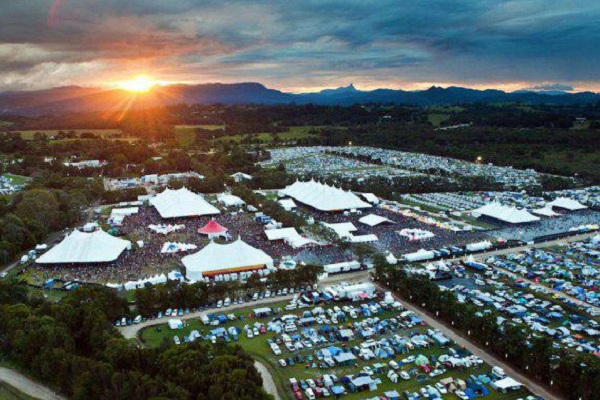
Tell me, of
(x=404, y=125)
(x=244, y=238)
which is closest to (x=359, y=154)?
(x=404, y=125)

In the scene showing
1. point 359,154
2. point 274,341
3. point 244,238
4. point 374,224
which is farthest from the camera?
point 359,154

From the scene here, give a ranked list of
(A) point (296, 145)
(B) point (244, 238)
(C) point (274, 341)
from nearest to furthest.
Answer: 1. (C) point (274, 341)
2. (B) point (244, 238)
3. (A) point (296, 145)

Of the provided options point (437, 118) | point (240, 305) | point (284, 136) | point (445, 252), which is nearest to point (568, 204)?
point (445, 252)

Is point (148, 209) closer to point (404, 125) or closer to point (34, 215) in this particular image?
point (34, 215)

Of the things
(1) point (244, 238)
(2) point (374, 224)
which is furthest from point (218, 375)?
(2) point (374, 224)

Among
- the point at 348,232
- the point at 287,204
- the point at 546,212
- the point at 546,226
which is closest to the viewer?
the point at 348,232

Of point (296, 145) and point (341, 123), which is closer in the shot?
point (296, 145)

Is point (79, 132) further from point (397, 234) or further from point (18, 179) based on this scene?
point (397, 234)
